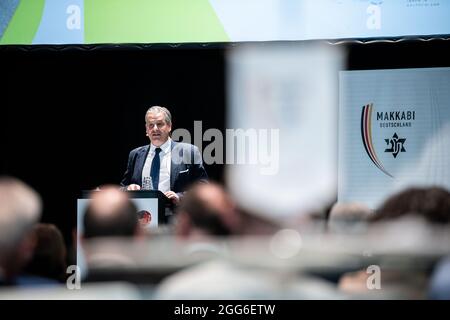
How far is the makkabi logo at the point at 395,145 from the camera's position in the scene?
7.75 metres

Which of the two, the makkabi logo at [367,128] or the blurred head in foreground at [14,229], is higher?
the makkabi logo at [367,128]

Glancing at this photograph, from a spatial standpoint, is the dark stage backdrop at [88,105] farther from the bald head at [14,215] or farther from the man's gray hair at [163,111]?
the bald head at [14,215]

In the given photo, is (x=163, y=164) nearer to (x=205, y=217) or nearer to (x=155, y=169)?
(x=155, y=169)

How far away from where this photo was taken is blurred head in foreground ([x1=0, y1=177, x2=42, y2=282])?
8.55 ft

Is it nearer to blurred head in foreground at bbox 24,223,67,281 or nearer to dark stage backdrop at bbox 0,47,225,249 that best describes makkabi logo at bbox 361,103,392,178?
dark stage backdrop at bbox 0,47,225,249

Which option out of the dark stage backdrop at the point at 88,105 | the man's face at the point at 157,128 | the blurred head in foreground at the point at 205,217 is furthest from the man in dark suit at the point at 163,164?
the blurred head in foreground at the point at 205,217

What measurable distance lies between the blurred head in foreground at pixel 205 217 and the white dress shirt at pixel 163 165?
409 cm

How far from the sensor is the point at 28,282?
281cm

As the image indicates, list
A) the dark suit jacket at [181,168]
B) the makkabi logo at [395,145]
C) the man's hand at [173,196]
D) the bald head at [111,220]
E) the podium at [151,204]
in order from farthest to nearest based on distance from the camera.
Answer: the makkabi logo at [395,145], the dark suit jacket at [181,168], the man's hand at [173,196], the podium at [151,204], the bald head at [111,220]

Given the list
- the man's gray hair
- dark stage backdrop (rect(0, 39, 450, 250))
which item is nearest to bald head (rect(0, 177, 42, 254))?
the man's gray hair

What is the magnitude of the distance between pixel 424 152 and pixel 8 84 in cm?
415

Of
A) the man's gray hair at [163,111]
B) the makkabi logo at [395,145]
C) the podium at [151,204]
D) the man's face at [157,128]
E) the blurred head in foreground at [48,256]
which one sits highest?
the man's gray hair at [163,111]

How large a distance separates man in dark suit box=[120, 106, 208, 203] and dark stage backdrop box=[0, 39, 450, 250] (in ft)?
2.01
